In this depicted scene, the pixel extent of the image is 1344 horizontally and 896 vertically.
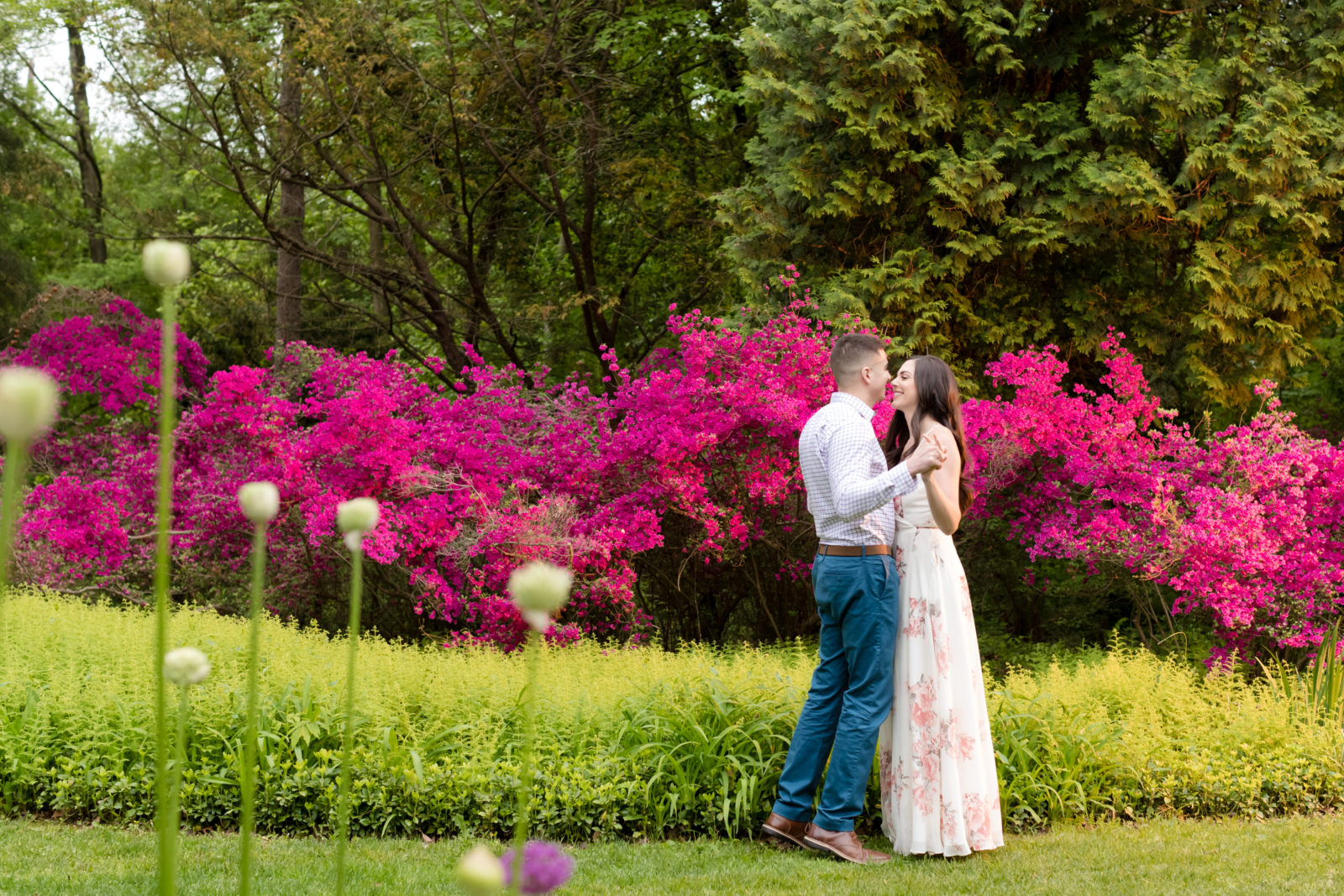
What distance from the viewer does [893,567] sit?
416cm

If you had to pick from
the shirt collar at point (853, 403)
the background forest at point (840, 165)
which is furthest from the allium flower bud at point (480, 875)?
the background forest at point (840, 165)

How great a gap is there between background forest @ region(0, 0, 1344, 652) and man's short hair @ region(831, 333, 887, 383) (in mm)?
3497

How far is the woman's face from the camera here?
4.28 m

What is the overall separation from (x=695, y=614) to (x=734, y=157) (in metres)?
5.55

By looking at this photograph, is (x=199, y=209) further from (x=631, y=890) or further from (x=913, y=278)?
(x=631, y=890)

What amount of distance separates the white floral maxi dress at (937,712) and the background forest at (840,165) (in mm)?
3502

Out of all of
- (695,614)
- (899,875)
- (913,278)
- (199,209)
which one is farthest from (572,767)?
(199,209)

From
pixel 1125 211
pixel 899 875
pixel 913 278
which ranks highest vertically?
pixel 1125 211

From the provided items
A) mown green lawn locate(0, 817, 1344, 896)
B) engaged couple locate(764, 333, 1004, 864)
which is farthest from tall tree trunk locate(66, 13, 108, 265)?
engaged couple locate(764, 333, 1004, 864)

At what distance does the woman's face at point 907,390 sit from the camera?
428 centimetres

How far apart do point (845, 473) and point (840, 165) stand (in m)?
5.30

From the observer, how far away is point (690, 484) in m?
6.69

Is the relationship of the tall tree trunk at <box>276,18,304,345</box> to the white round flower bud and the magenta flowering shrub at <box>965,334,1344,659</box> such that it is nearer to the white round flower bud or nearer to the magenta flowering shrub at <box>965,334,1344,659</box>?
the magenta flowering shrub at <box>965,334,1344,659</box>

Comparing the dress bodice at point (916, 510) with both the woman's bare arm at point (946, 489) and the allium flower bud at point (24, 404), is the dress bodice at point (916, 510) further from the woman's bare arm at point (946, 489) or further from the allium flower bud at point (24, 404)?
the allium flower bud at point (24, 404)
